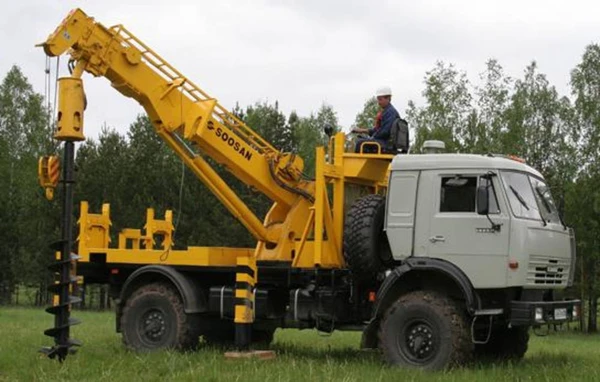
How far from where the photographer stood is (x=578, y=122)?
1593 inches

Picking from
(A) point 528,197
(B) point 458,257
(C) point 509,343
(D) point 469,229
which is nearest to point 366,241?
(B) point 458,257

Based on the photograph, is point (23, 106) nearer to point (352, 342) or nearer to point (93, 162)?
point (93, 162)

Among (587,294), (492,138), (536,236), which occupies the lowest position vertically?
(587,294)

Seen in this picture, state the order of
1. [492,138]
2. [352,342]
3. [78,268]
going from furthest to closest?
[492,138] → [352,342] → [78,268]

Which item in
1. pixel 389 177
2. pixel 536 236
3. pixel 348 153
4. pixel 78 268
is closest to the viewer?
pixel 536 236

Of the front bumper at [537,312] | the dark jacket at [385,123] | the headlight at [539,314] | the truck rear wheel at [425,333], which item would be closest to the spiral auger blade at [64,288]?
the truck rear wheel at [425,333]

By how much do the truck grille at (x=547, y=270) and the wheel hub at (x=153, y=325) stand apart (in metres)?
5.63

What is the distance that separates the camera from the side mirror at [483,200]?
10734mm

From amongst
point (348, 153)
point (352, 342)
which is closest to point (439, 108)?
point (352, 342)

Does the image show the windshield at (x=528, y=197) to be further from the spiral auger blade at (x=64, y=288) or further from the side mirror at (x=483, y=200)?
the spiral auger blade at (x=64, y=288)

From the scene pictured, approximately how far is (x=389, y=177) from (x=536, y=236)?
7.16 feet

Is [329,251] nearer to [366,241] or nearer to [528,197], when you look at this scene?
[366,241]

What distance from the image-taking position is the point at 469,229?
10969 millimetres

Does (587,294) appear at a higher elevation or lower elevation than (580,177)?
lower
